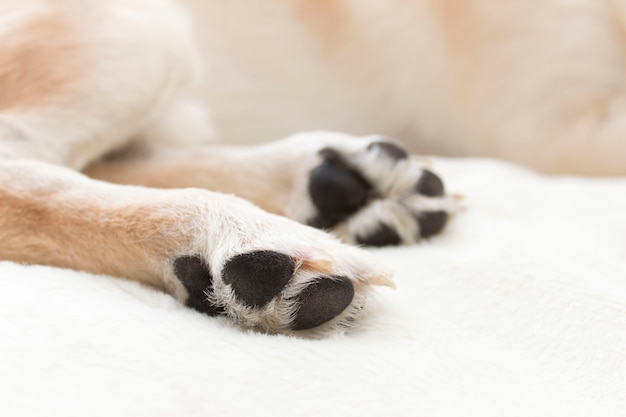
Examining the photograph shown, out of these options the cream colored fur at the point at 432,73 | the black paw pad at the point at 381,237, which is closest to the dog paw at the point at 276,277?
the black paw pad at the point at 381,237

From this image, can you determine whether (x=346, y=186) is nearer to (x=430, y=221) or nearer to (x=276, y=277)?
(x=430, y=221)

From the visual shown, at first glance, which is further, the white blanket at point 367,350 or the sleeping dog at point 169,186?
the sleeping dog at point 169,186

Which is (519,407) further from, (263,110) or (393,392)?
(263,110)

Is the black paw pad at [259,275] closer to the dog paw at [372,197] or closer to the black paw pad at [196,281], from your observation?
the black paw pad at [196,281]

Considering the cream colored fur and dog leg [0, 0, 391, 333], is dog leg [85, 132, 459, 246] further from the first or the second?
the cream colored fur

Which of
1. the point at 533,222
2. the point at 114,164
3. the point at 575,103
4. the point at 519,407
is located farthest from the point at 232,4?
the point at 519,407

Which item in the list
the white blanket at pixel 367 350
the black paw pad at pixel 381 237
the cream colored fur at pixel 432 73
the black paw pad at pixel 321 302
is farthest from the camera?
the cream colored fur at pixel 432 73

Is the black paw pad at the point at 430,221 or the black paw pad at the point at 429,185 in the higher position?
the black paw pad at the point at 429,185
